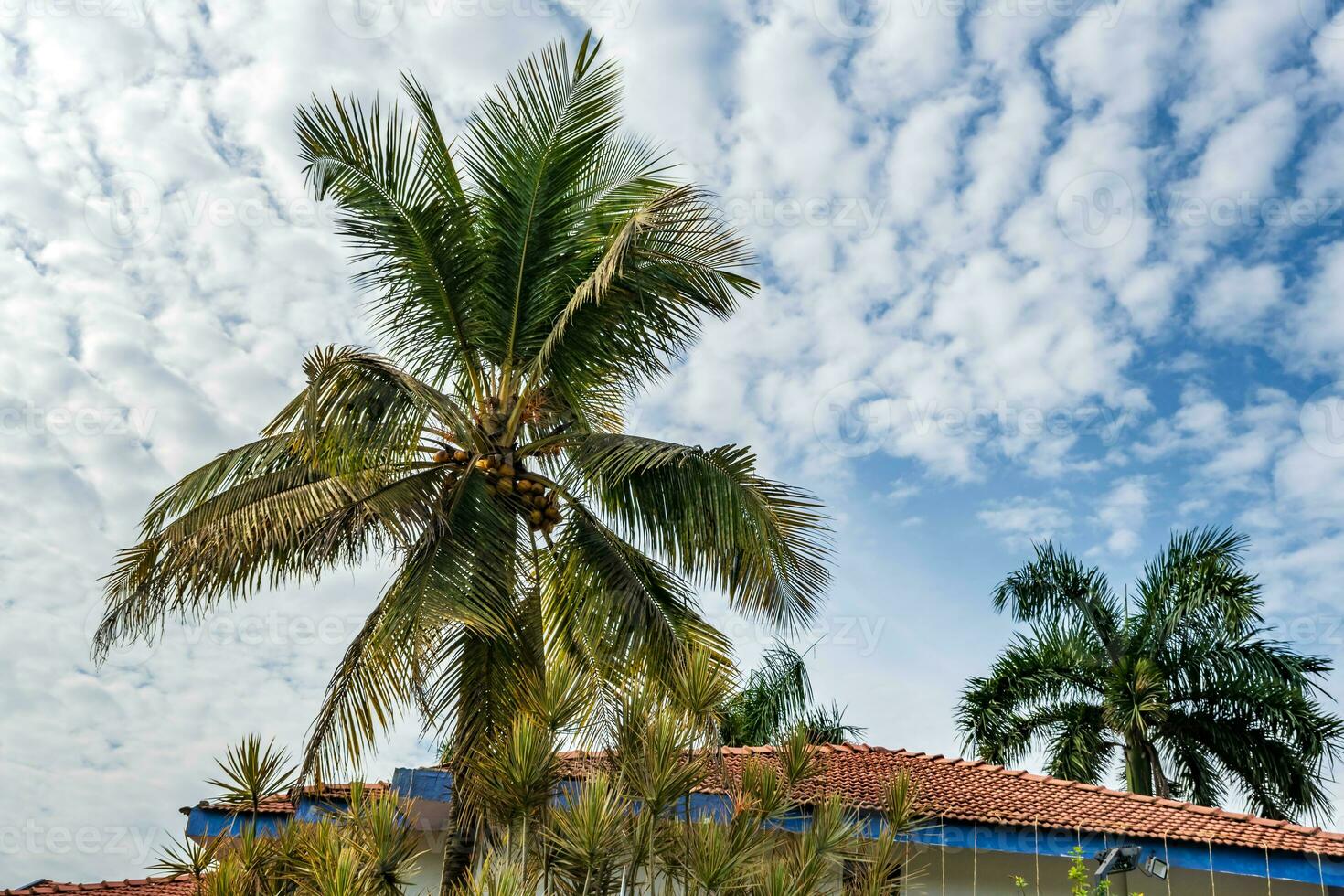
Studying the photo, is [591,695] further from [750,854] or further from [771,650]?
[771,650]

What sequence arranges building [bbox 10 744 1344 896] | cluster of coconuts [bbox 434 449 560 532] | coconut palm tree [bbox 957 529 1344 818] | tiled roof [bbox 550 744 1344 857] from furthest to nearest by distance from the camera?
coconut palm tree [bbox 957 529 1344 818]
tiled roof [bbox 550 744 1344 857]
building [bbox 10 744 1344 896]
cluster of coconuts [bbox 434 449 560 532]

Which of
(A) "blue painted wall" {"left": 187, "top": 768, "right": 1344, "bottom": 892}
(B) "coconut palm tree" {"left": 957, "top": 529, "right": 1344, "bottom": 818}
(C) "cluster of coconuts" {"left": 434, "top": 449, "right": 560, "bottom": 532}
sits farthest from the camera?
(B) "coconut palm tree" {"left": 957, "top": 529, "right": 1344, "bottom": 818}

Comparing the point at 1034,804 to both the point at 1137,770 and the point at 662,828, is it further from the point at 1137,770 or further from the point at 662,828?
the point at 1137,770

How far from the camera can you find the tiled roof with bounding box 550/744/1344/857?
10.6 m

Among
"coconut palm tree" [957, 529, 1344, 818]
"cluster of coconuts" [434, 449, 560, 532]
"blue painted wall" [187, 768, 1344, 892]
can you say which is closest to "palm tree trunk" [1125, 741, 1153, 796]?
"coconut palm tree" [957, 529, 1344, 818]

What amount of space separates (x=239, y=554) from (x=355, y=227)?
3.22m

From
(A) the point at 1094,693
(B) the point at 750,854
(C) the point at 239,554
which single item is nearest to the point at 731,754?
(B) the point at 750,854

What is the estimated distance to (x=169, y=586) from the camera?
32.7 ft

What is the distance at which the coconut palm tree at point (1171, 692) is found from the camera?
60.4 ft

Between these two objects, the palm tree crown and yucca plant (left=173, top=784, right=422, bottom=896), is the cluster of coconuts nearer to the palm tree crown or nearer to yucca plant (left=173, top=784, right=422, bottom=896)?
the palm tree crown

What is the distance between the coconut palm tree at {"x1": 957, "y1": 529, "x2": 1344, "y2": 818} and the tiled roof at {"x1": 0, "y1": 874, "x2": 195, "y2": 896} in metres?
12.9

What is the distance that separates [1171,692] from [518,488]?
14.0m

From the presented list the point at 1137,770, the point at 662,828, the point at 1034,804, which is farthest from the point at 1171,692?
the point at 662,828

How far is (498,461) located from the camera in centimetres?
1014
